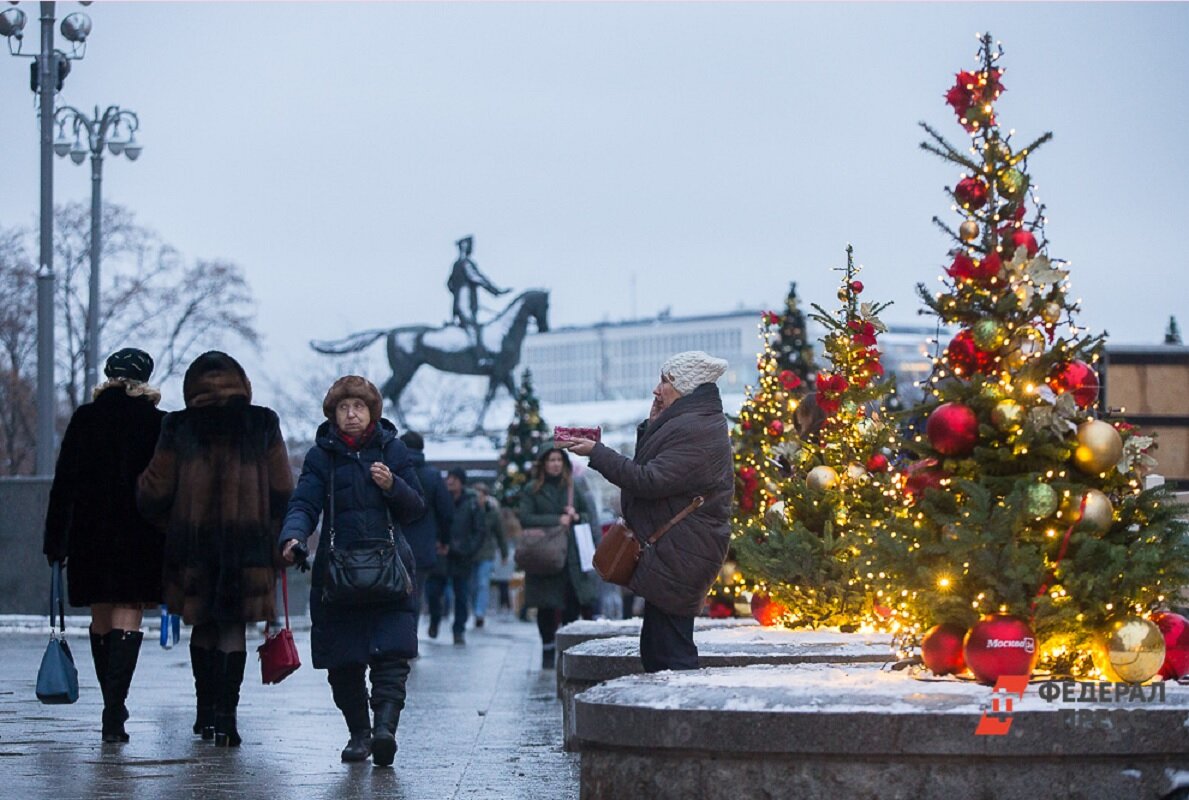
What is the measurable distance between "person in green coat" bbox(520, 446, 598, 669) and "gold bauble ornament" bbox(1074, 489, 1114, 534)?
11.2 m

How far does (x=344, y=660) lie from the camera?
1040cm

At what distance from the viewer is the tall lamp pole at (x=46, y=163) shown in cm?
A: 2638

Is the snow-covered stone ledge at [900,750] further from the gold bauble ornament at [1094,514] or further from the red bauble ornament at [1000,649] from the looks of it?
the gold bauble ornament at [1094,514]

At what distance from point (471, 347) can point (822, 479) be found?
4297 cm

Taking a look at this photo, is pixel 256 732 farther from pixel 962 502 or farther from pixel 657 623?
pixel 962 502

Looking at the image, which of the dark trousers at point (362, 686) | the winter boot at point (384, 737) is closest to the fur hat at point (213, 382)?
the dark trousers at point (362, 686)

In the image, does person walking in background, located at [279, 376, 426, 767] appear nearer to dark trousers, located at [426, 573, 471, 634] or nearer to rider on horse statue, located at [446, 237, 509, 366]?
dark trousers, located at [426, 573, 471, 634]

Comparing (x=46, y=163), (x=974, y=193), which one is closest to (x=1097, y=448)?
(x=974, y=193)

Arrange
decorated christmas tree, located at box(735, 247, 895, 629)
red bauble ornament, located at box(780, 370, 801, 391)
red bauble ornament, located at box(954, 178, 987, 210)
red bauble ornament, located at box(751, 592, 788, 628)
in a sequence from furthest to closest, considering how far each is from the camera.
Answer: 1. red bauble ornament, located at box(780, 370, 801, 391)
2. red bauble ornament, located at box(751, 592, 788, 628)
3. decorated christmas tree, located at box(735, 247, 895, 629)
4. red bauble ornament, located at box(954, 178, 987, 210)

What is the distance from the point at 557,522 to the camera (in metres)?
19.3

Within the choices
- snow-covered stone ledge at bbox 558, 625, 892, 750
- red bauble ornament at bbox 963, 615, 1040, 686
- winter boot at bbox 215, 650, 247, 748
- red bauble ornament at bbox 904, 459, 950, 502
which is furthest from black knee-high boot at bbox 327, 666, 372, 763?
red bauble ornament at bbox 963, 615, 1040, 686

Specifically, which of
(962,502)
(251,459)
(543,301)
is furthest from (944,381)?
(543,301)

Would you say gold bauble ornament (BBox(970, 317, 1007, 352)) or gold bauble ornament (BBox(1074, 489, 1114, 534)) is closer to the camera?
gold bauble ornament (BBox(1074, 489, 1114, 534))

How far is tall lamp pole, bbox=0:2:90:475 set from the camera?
2638 centimetres
